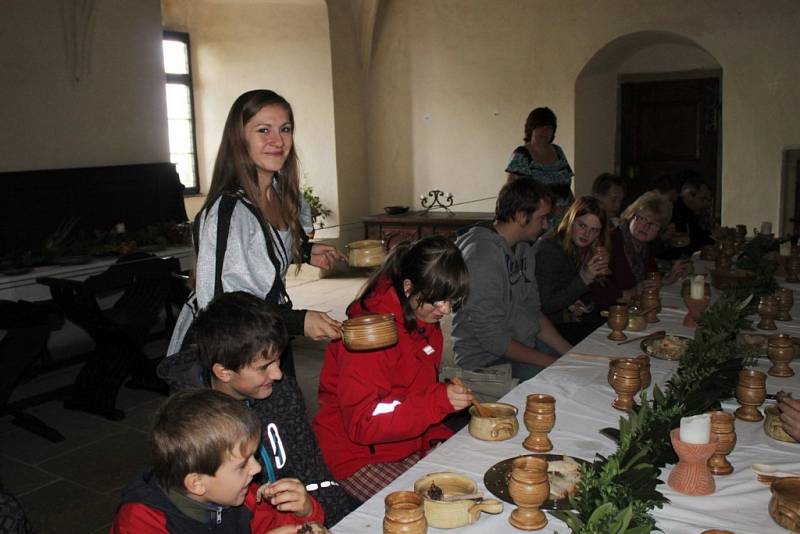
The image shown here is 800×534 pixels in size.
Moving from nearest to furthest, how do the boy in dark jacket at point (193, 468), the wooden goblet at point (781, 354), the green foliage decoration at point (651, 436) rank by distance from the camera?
the green foliage decoration at point (651, 436)
the boy in dark jacket at point (193, 468)
the wooden goblet at point (781, 354)

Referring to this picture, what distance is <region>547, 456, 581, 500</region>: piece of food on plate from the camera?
1.77 m

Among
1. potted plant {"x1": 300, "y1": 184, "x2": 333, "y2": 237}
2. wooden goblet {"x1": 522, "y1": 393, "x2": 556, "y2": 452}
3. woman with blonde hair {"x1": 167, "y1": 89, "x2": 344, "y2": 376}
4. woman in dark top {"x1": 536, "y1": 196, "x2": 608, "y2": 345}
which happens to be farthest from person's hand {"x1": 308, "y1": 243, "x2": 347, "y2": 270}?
potted plant {"x1": 300, "y1": 184, "x2": 333, "y2": 237}

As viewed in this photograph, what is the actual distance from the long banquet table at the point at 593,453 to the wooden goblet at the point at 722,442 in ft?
0.06

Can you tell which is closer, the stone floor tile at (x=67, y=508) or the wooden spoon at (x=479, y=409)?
the wooden spoon at (x=479, y=409)

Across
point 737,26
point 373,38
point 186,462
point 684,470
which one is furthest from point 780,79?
point 186,462

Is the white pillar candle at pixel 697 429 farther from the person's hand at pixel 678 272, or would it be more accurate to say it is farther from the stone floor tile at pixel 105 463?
the person's hand at pixel 678 272

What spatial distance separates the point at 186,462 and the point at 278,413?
0.65m

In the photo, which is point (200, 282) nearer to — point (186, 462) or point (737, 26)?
point (186, 462)

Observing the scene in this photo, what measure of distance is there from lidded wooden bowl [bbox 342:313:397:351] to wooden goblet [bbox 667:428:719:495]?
0.78 m

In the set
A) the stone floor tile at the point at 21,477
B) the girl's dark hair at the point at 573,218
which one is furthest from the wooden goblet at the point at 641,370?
the stone floor tile at the point at 21,477

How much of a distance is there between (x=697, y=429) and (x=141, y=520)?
1192 mm

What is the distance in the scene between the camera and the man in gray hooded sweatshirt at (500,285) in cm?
344

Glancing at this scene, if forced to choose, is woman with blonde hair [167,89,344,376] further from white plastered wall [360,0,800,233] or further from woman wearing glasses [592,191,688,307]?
white plastered wall [360,0,800,233]

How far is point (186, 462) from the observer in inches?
61.9
